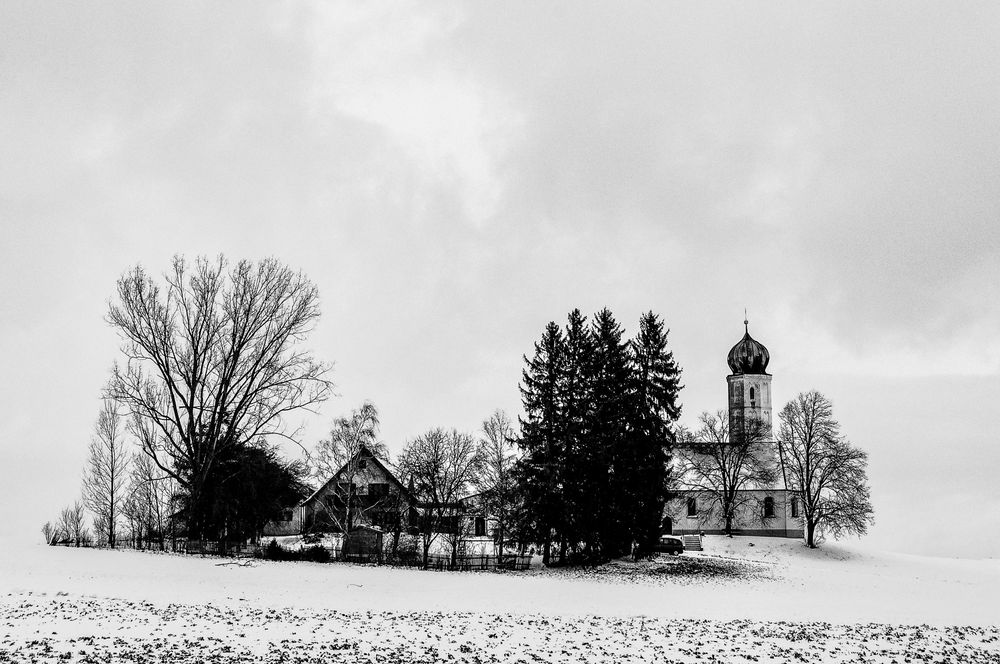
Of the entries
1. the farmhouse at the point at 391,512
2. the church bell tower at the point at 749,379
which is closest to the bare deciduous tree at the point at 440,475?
the farmhouse at the point at 391,512

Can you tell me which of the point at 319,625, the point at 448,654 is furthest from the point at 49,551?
Result: the point at 448,654

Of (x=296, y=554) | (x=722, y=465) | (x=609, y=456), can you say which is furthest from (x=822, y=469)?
(x=296, y=554)

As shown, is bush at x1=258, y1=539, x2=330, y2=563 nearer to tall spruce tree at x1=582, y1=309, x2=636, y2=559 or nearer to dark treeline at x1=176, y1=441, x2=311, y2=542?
dark treeline at x1=176, y1=441, x2=311, y2=542

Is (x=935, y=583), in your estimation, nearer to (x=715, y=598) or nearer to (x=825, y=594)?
(x=825, y=594)

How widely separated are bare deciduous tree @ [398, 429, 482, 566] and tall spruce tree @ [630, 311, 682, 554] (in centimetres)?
948

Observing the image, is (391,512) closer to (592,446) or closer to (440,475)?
(440,475)

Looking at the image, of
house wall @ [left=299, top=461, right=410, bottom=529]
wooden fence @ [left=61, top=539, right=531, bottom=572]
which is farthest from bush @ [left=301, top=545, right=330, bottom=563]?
house wall @ [left=299, top=461, right=410, bottom=529]

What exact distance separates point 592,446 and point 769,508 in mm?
35758

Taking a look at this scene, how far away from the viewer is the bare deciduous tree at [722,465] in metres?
66.9

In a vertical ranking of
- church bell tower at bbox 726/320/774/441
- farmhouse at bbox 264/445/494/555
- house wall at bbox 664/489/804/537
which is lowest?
house wall at bbox 664/489/804/537

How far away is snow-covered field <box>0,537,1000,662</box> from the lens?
763 inches

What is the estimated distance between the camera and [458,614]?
83.1 ft

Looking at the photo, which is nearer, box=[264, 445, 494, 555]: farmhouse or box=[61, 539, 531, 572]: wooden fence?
box=[61, 539, 531, 572]: wooden fence

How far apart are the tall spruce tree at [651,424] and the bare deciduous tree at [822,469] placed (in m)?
14.1
